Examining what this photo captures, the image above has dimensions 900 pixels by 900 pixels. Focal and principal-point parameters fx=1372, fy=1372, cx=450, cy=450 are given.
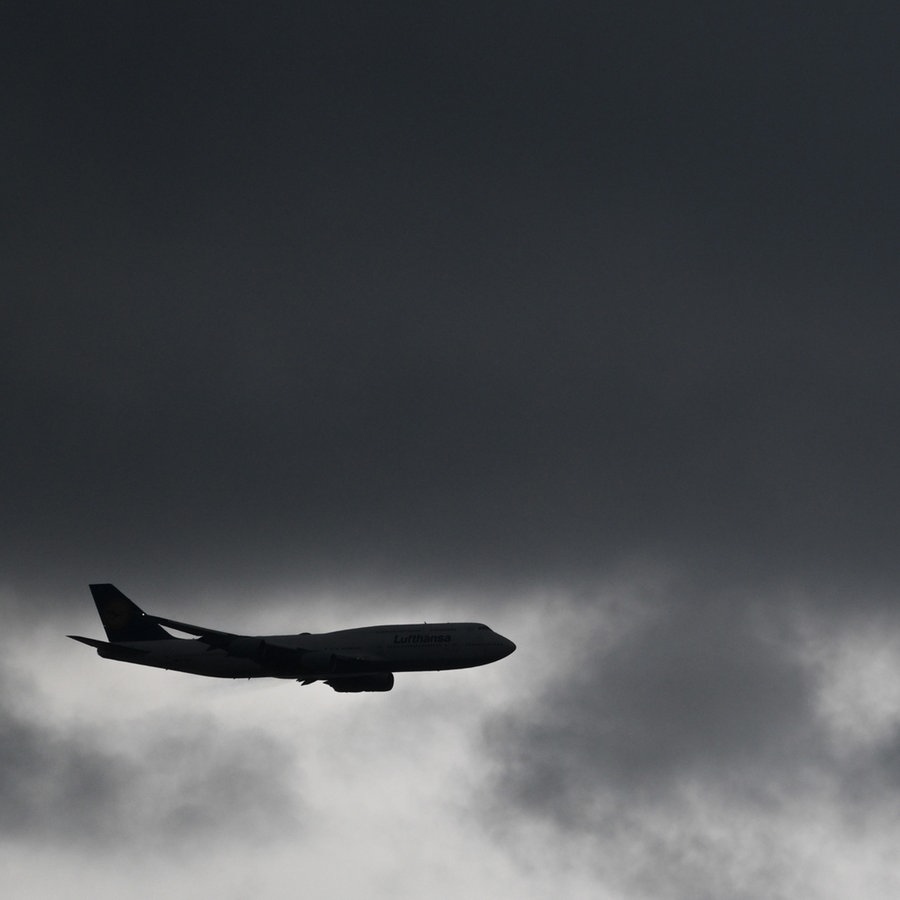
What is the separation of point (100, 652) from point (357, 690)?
1487 inches

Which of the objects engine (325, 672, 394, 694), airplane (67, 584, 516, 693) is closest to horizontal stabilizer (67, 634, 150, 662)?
airplane (67, 584, 516, 693)

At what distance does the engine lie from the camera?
19488 centimetres

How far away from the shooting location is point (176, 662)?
197750mm

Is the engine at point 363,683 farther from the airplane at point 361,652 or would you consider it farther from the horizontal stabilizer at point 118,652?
the horizontal stabilizer at point 118,652

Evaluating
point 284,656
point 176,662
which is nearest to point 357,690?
point 284,656

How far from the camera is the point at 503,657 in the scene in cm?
18838

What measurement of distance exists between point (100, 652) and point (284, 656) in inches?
1179

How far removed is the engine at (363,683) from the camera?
194875 millimetres

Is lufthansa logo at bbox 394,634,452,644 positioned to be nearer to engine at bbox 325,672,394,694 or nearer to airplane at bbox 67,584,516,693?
airplane at bbox 67,584,516,693

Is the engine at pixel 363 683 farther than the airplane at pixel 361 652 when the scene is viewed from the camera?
Yes

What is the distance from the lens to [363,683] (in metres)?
195

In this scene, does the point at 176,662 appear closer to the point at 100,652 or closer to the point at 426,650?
the point at 100,652

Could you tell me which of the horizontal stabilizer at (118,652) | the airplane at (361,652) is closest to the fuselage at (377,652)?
the airplane at (361,652)

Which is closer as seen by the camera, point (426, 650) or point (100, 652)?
point (426, 650)
